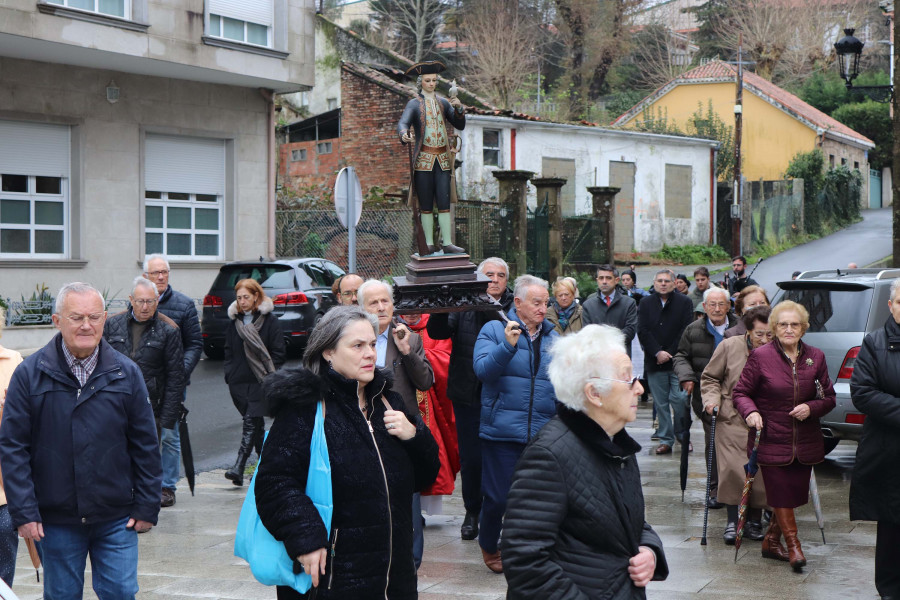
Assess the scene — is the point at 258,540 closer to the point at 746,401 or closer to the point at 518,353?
the point at 518,353

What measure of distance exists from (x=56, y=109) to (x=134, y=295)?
13.3m

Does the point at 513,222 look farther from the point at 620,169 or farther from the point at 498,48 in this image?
the point at 498,48

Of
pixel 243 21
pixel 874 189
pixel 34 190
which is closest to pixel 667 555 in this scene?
pixel 34 190

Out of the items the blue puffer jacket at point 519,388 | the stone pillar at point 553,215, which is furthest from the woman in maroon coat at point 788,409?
the stone pillar at point 553,215

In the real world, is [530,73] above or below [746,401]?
above

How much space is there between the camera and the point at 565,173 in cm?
3409

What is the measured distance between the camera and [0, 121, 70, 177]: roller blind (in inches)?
784

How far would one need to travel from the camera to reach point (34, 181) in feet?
67.3

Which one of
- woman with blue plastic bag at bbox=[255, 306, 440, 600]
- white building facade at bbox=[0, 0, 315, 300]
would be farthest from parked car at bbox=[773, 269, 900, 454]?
white building facade at bbox=[0, 0, 315, 300]

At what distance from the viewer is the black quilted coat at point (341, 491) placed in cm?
393

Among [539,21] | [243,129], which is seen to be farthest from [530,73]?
[243,129]

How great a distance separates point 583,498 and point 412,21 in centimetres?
5222

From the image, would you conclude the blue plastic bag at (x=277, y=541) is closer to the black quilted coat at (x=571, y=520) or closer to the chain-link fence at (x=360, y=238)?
the black quilted coat at (x=571, y=520)

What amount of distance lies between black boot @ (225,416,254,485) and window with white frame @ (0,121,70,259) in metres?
12.0
